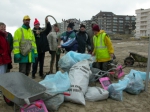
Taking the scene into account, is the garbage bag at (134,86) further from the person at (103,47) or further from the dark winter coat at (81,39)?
the dark winter coat at (81,39)

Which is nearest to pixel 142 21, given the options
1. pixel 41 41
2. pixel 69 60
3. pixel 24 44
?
pixel 41 41

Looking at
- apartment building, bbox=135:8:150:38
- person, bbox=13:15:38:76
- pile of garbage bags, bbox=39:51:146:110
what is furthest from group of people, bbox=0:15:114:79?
apartment building, bbox=135:8:150:38

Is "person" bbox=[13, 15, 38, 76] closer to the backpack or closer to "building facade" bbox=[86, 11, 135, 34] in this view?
the backpack

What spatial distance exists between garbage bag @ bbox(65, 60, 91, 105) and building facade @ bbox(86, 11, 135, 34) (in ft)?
298

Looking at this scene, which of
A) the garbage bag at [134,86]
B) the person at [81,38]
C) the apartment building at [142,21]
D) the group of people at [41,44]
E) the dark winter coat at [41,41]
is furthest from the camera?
the apartment building at [142,21]

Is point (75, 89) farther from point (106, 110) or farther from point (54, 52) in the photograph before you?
point (54, 52)

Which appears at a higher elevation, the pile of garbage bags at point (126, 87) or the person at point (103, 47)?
the person at point (103, 47)

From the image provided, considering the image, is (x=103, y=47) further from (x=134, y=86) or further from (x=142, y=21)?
(x=142, y=21)

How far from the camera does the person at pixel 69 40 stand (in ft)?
16.8

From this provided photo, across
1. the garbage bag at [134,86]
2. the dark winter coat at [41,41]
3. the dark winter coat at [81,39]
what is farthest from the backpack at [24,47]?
the garbage bag at [134,86]

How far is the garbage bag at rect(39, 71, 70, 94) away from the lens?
11.2ft

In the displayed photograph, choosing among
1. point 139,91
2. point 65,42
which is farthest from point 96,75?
point 65,42

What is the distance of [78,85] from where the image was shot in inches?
145

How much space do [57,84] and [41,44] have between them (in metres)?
1.78
